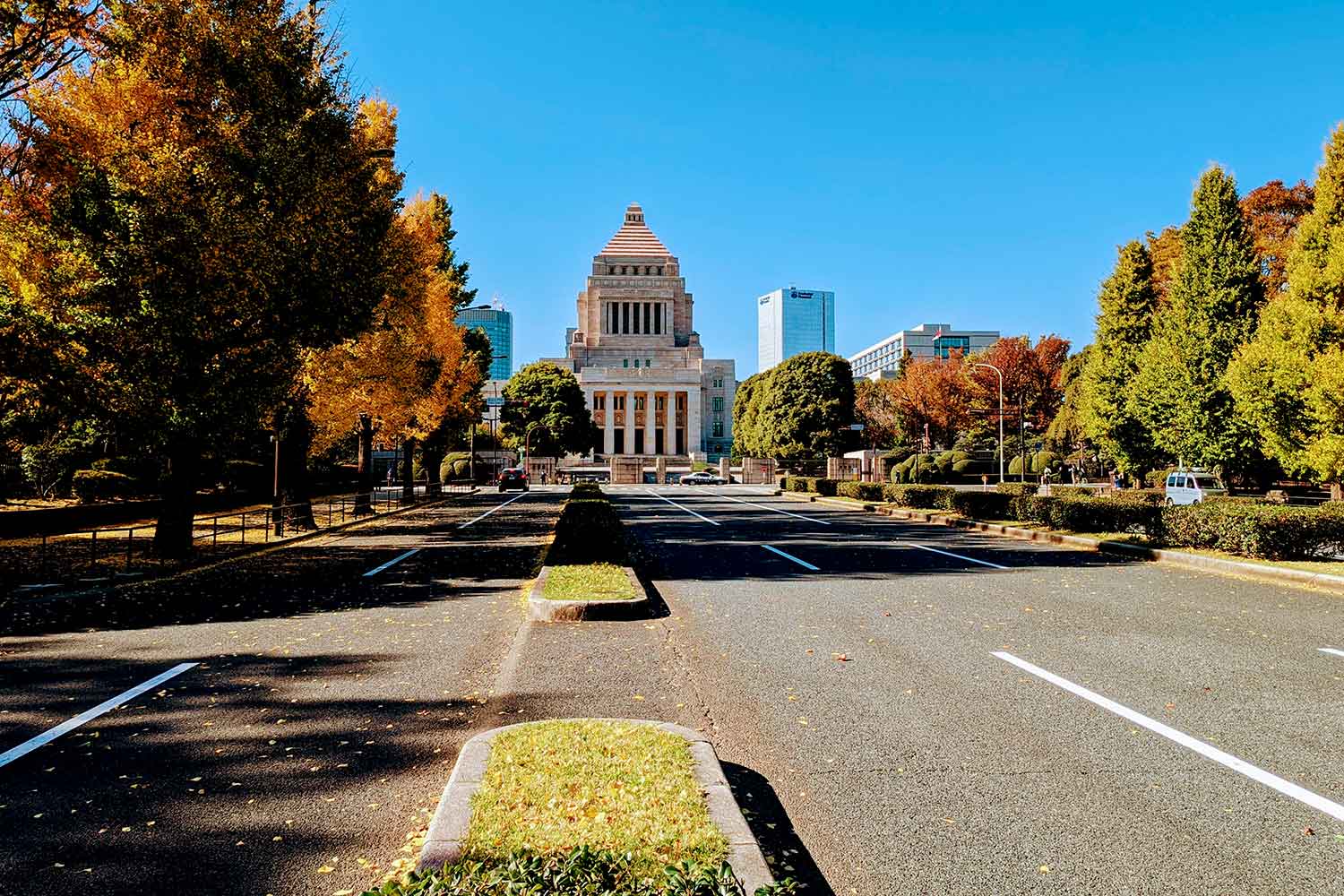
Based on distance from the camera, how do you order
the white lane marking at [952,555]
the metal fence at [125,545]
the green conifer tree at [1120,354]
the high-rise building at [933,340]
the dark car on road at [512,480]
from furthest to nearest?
1. the high-rise building at [933,340]
2. the dark car on road at [512,480]
3. the green conifer tree at [1120,354]
4. the white lane marking at [952,555]
5. the metal fence at [125,545]

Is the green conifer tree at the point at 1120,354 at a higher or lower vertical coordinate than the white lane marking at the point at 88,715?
higher

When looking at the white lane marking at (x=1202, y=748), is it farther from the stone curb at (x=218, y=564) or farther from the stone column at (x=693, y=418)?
the stone column at (x=693, y=418)

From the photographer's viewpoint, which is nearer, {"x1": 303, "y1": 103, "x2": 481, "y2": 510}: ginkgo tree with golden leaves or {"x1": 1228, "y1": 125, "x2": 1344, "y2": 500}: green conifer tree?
{"x1": 1228, "y1": 125, "x2": 1344, "y2": 500}: green conifer tree

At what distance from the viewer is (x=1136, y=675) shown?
6770 millimetres


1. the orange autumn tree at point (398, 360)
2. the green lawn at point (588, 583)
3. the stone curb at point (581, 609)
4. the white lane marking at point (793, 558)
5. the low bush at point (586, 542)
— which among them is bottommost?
the white lane marking at point (793, 558)

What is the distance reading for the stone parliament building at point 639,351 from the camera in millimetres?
114188

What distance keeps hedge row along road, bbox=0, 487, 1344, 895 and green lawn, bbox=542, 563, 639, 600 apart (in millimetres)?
499

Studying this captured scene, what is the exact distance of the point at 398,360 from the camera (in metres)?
24.0

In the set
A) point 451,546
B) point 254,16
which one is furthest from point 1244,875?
point 254,16

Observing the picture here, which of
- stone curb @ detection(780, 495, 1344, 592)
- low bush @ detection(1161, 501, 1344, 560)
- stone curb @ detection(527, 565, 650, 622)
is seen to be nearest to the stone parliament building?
stone curb @ detection(780, 495, 1344, 592)

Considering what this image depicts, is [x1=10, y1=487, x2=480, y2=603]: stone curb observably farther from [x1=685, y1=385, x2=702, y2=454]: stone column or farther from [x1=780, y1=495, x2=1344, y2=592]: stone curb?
[x1=685, y1=385, x2=702, y2=454]: stone column

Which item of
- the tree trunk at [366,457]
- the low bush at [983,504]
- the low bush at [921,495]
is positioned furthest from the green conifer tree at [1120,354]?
the tree trunk at [366,457]

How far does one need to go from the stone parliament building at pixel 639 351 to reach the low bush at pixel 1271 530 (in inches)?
3768

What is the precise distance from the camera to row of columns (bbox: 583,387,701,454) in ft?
375
